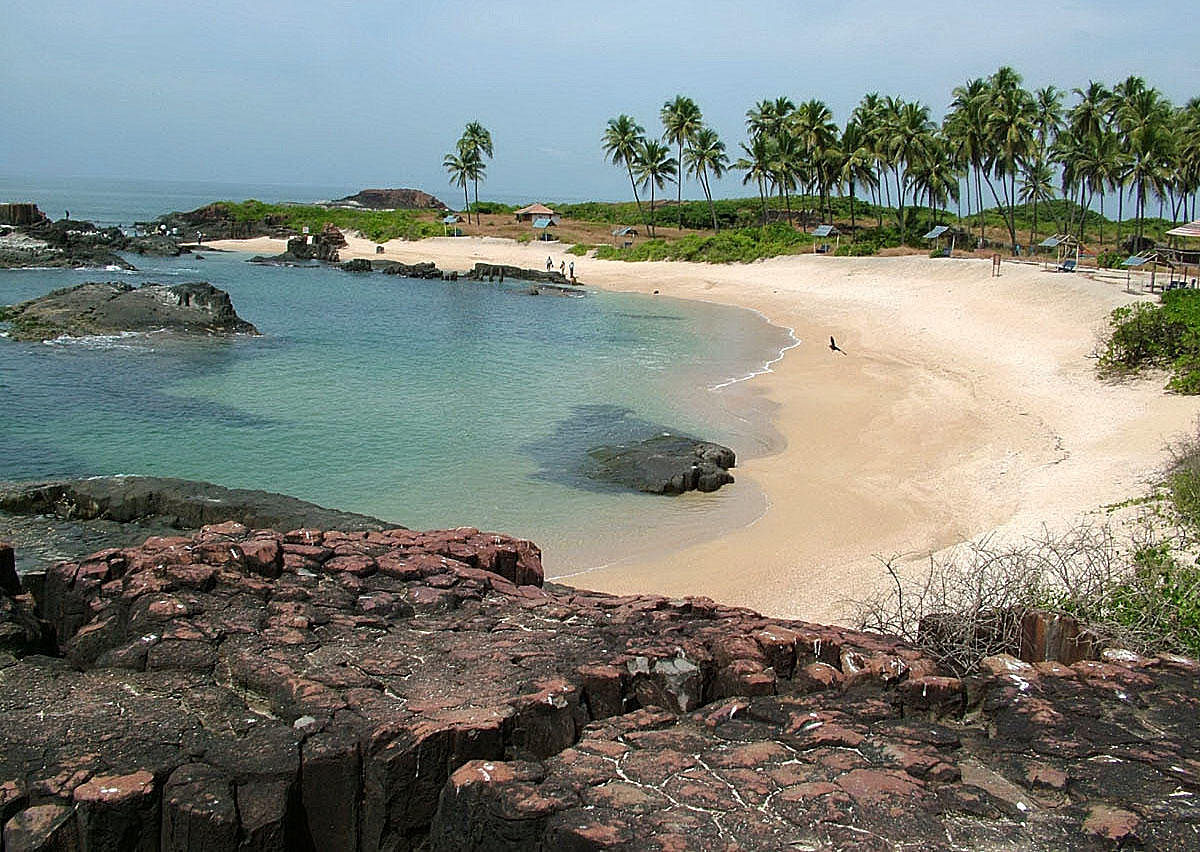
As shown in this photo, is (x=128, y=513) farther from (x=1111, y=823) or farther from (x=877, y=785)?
(x=1111, y=823)

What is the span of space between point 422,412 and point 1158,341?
17597 mm

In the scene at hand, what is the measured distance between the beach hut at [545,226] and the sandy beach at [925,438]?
126 ft

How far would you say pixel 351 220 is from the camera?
91375 mm

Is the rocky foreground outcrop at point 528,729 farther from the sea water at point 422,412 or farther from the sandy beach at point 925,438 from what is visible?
the sea water at point 422,412

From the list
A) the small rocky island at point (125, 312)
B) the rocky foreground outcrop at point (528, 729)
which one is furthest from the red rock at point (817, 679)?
the small rocky island at point (125, 312)

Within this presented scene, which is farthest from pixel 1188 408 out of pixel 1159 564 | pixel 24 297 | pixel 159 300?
pixel 24 297

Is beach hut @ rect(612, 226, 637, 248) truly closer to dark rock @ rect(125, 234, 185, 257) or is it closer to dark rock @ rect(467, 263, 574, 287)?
dark rock @ rect(467, 263, 574, 287)

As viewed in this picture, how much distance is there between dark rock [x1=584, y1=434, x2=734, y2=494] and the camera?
17.3 metres

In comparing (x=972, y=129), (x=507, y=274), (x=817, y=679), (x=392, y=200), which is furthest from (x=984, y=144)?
(x=392, y=200)

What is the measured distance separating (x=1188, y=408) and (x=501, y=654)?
54.7ft

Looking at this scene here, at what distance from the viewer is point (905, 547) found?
14031 millimetres

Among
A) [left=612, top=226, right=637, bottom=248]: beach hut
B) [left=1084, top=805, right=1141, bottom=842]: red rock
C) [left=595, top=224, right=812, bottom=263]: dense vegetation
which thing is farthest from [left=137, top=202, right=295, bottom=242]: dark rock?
[left=1084, top=805, right=1141, bottom=842]: red rock

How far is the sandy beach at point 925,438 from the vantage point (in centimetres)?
1346

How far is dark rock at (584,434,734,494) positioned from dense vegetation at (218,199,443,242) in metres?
66.9
